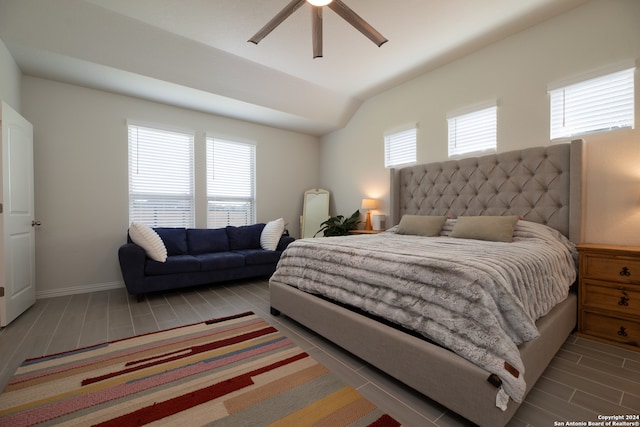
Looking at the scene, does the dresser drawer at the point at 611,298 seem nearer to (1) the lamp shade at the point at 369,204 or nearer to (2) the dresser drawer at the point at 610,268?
(2) the dresser drawer at the point at 610,268

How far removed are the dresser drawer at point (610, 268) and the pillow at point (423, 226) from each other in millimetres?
1264

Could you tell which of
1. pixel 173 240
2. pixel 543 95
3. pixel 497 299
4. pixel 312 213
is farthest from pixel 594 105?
pixel 173 240

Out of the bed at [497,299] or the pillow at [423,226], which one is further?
the pillow at [423,226]

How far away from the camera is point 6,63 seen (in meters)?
2.81

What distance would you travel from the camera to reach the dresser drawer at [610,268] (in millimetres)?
2148

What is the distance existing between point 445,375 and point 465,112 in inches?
128

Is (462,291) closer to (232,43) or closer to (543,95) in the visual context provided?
(543,95)

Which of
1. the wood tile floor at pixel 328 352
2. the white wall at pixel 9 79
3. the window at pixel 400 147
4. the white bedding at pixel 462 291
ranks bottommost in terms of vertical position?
the wood tile floor at pixel 328 352

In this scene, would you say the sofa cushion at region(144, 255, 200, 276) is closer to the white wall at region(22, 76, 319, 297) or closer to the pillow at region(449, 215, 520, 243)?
the white wall at region(22, 76, 319, 297)

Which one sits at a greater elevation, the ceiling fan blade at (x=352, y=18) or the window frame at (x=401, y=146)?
the ceiling fan blade at (x=352, y=18)

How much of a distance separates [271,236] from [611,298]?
382 centimetres

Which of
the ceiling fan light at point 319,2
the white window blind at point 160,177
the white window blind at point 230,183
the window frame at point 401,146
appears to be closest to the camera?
the ceiling fan light at point 319,2

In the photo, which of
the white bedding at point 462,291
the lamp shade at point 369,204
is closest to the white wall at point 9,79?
the white bedding at point 462,291

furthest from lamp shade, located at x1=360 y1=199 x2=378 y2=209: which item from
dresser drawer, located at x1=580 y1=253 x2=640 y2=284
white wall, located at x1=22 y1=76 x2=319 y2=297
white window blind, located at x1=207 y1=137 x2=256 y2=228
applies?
white wall, located at x1=22 y1=76 x2=319 y2=297
